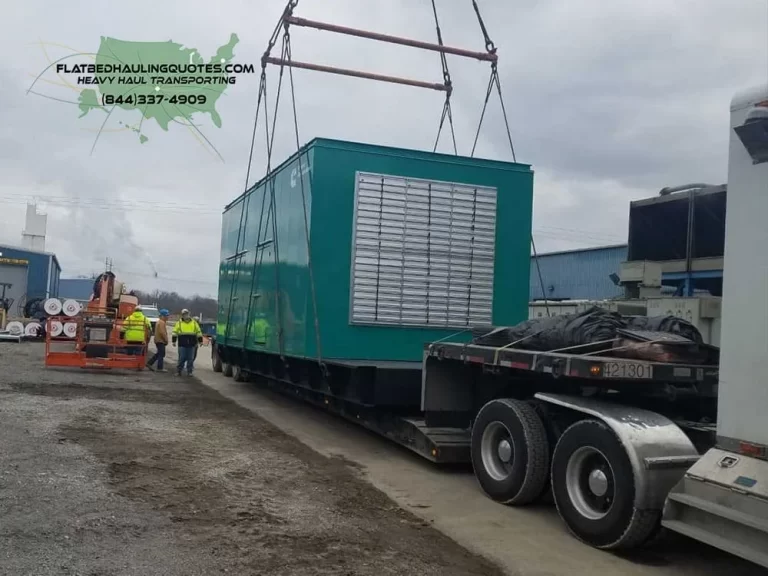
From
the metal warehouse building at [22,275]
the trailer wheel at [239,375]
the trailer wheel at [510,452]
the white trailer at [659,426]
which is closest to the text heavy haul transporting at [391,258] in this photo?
the trailer wheel at [510,452]

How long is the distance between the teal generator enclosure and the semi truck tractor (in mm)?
20

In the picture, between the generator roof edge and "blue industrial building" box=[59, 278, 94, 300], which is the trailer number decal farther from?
"blue industrial building" box=[59, 278, 94, 300]

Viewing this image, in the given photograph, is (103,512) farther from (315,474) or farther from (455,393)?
(455,393)

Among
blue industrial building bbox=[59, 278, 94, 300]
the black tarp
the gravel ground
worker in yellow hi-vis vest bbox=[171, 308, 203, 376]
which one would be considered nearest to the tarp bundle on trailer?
the black tarp

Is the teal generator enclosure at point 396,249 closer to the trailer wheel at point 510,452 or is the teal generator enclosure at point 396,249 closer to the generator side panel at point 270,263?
the generator side panel at point 270,263

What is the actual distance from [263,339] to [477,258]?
3895 millimetres

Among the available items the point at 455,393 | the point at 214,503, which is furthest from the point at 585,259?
the point at 214,503

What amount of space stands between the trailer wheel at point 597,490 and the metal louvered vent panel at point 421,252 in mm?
3699

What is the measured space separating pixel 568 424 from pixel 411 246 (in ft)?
12.0

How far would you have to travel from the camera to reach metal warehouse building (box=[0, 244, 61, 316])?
120 feet

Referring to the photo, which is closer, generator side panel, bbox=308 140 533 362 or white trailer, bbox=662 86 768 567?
white trailer, bbox=662 86 768 567

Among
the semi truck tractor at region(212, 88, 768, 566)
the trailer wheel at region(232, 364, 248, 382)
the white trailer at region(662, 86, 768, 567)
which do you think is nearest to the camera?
the white trailer at region(662, 86, 768, 567)

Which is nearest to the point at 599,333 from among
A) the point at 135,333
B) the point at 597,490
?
the point at 597,490

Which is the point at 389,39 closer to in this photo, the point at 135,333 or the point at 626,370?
the point at 626,370
